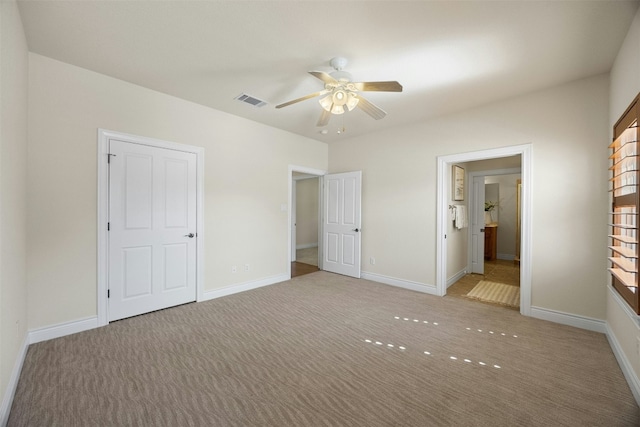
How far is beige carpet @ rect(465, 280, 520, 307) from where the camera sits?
151 inches

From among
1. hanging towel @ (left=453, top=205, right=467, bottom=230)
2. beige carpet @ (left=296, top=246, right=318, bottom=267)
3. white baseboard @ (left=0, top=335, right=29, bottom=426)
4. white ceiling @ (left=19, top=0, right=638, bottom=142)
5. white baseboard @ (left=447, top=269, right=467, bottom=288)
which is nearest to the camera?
white baseboard @ (left=0, top=335, right=29, bottom=426)

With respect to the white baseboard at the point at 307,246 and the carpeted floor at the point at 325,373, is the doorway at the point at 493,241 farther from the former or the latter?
the white baseboard at the point at 307,246

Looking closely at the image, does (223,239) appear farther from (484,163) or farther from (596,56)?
(484,163)

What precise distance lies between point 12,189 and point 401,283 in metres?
4.60

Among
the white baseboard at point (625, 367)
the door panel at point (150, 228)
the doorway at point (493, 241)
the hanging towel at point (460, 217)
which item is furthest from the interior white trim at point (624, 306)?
the door panel at point (150, 228)

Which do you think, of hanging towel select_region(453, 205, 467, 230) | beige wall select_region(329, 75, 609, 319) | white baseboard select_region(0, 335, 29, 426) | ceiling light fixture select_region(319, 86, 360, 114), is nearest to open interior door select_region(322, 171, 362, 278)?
beige wall select_region(329, 75, 609, 319)

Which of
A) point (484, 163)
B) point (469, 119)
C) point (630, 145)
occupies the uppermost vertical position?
point (469, 119)

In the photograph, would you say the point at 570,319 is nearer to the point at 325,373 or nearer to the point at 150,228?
the point at 325,373

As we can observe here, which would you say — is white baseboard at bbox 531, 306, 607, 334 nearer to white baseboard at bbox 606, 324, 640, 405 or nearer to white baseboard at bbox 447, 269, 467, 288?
white baseboard at bbox 606, 324, 640, 405

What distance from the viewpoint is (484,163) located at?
5.36 meters

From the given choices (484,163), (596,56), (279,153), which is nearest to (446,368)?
(596,56)

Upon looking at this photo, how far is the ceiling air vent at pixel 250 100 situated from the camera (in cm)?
343

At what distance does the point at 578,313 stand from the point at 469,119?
2.66m

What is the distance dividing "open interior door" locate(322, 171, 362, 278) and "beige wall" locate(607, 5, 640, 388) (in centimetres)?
321
